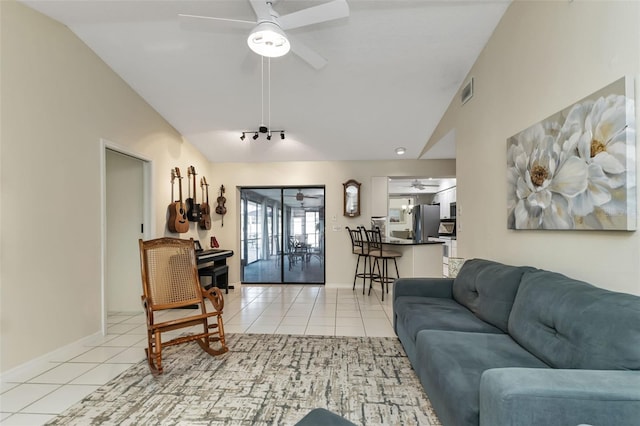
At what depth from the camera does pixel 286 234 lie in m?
6.12

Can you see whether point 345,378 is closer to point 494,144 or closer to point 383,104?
point 494,144

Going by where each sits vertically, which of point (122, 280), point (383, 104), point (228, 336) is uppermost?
point (383, 104)

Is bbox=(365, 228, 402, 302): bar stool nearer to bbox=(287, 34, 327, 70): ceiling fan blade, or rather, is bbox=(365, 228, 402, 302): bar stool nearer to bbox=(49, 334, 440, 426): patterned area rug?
bbox=(49, 334, 440, 426): patterned area rug

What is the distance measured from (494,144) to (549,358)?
196 cm

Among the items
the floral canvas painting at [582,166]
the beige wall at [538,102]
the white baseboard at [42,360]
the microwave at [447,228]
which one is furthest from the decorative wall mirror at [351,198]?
the white baseboard at [42,360]

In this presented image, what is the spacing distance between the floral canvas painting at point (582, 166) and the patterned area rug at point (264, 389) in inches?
57.7

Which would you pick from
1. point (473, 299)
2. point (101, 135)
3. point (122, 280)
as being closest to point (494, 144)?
point (473, 299)

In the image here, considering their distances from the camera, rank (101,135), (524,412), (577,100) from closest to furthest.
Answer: (524,412)
(577,100)
(101,135)

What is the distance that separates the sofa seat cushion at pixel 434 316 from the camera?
2.13 m

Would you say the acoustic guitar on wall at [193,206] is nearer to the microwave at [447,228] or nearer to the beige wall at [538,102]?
the beige wall at [538,102]

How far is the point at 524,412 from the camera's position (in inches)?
40.5

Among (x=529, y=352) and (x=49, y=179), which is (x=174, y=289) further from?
(x=529, y=352)

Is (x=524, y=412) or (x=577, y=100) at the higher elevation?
(x=577, y=100)

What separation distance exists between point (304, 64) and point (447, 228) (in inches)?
210
